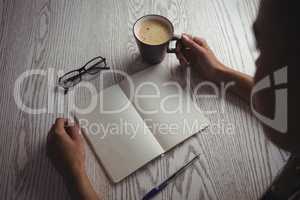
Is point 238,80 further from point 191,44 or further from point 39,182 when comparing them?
point 39,182

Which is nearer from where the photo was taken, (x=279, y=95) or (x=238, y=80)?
(x=279, y=95)

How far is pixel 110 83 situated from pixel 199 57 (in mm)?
242

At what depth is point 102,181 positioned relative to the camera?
0.61 m

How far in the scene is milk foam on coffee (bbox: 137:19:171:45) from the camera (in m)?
0.70

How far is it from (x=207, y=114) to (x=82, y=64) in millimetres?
348

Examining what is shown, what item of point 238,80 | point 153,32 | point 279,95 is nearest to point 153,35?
point 153,32

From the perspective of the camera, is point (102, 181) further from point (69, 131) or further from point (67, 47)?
point (67, 47)

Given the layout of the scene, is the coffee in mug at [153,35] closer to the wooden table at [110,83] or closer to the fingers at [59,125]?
the wooden table at [110,83]

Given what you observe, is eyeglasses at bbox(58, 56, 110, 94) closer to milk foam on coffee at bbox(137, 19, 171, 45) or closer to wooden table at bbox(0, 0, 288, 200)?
wooden table at bbox(0, 0, 288, 200)

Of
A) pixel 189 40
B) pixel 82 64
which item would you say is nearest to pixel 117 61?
pixel 82 64

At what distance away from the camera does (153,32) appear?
2.31 feet

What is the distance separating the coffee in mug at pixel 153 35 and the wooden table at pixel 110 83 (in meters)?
0.05

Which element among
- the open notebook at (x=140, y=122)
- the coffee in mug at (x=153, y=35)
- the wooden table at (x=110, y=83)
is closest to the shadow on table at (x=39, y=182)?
the wooden table at (x=110, y=83)

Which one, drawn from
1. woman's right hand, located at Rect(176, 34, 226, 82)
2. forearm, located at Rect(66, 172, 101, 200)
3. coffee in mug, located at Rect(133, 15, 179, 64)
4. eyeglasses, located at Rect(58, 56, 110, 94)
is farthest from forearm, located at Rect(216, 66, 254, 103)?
forearm, located at Rect(66, 172, 101, 200)
